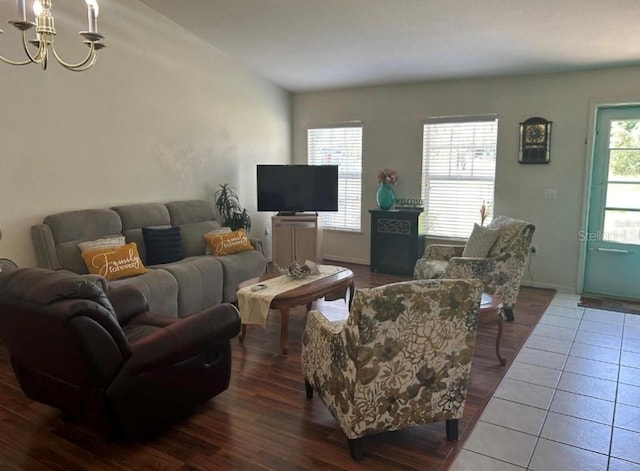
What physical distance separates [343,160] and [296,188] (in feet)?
3.54

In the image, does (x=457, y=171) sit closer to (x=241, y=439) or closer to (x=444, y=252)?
(x=444, y=252)

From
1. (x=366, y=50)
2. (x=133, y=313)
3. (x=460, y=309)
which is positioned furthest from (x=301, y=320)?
(x=366, y=50)

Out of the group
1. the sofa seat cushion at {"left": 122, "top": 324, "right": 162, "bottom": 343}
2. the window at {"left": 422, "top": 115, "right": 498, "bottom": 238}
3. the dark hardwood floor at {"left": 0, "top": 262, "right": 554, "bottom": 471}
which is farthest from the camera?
the window at {"left": 422, "top": 115, "right": 498, "bottom": 238}

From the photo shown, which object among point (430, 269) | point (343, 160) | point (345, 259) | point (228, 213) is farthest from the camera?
point (345, 259)

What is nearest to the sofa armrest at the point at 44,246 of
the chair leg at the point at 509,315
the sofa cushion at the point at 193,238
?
the sofa cushion at the point at 193,238

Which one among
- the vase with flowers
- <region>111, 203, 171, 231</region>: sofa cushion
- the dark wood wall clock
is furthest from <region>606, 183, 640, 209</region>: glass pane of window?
<region>111, 203, 171, 231</region>: sofa cushion

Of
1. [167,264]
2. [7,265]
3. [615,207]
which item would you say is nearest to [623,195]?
[615,207]

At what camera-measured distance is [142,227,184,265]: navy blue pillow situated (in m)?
4.41

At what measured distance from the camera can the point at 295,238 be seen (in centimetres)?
587

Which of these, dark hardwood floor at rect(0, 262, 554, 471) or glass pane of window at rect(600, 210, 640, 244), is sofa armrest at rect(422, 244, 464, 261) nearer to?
glass pane of window at rect(600, 210, 640, 244)

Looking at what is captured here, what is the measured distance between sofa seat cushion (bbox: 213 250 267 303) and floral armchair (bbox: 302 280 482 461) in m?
2.39

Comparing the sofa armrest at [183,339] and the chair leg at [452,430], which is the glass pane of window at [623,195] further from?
the sofa armrest at [183,339]

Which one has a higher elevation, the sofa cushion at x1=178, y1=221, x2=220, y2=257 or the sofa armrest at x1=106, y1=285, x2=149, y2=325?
the sofa cushion at x1=178, y1=221, x2=220, y2=257

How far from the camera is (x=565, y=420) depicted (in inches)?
105
